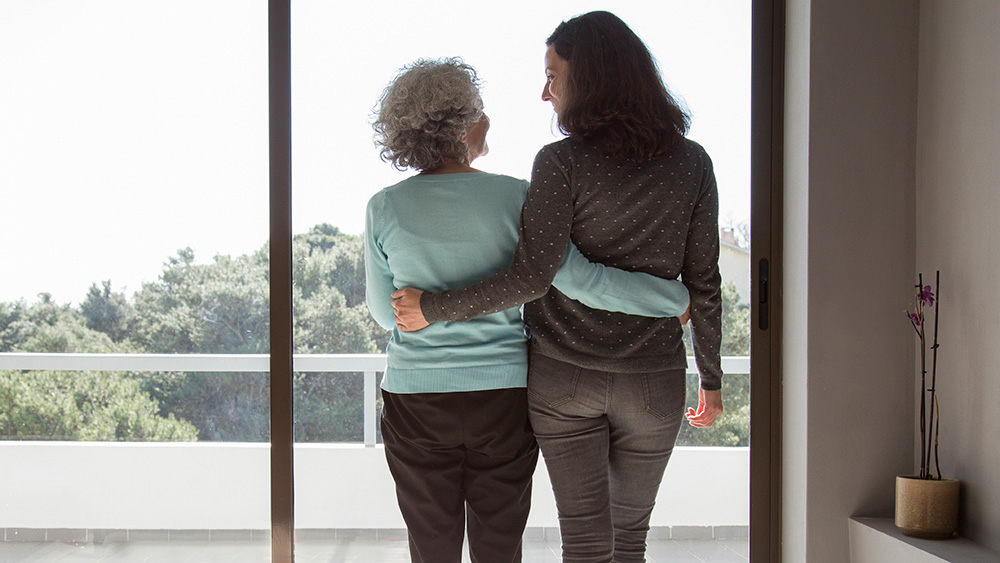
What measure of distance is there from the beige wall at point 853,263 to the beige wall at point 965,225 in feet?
0.19

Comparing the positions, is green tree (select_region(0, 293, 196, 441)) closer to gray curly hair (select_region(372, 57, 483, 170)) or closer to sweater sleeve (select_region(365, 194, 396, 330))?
sweater sleeve (select_region(365, 194, 396, 330))

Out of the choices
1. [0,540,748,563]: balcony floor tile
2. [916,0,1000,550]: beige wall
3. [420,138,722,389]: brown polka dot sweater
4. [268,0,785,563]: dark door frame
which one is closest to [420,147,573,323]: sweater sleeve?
[420,138,722,389]: brown polka dot sweater

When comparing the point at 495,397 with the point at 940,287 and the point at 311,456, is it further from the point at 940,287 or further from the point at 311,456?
the point at 940,287

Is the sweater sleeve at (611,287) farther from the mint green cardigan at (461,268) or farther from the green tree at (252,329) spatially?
the green tree at (252,329)

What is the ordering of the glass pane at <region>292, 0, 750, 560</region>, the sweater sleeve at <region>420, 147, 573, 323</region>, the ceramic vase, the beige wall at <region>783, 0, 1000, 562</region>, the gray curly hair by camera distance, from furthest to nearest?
the glass pane at <region>292, 0, 750, 560</region>, the beige wall at <region>783, 0, 1000, 562</region>, the ceramic vase, the gray curly hair, the sweater sleeve at <region>420, 147, 573, 323</region>

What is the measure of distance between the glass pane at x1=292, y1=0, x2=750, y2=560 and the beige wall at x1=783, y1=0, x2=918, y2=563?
183mm

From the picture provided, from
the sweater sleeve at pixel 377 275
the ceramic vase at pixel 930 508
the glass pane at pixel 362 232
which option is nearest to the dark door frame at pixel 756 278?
the glass pane at pixel 362 232

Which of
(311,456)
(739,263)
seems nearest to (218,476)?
(311,456)

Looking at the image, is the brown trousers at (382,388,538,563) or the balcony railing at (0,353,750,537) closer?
the brown trousers at (382,388,538,563)

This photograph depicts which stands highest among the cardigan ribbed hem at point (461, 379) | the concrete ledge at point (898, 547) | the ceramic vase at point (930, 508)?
the cardigan ribbed hem at point (461, 379)

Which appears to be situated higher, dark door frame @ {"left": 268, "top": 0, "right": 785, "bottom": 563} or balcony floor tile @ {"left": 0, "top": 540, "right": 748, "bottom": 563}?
dark door frame @ {"left": 268, "top": 0, "right": 785, "bottom": 563}

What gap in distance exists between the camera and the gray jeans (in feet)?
4.71

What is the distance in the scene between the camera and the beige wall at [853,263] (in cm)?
183

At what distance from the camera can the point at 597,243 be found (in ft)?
4.82
